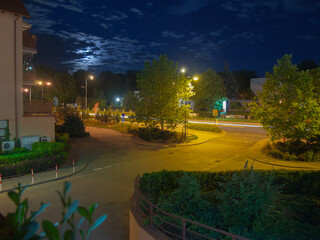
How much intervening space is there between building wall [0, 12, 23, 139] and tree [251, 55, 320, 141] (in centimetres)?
1778

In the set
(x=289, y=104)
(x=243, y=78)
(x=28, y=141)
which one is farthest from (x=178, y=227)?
(x=243, y=78)

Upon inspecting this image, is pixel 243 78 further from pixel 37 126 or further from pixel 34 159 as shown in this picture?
pixel 34 159

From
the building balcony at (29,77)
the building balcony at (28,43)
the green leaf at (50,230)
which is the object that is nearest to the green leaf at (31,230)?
the green leaf at (50,230)

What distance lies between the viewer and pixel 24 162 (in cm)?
1477

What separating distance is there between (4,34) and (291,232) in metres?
19.1

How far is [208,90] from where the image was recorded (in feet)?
200

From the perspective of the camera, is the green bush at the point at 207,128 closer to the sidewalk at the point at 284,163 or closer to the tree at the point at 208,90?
the sidewalk at the point at 284,163

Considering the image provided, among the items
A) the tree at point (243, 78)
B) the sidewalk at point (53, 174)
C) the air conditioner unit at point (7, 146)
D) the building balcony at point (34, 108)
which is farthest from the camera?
the tree at point (243, 78)

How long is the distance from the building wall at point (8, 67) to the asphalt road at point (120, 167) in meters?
6.46

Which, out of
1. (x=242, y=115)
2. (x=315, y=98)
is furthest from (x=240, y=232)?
(x=242, y=115)

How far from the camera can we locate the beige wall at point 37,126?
61.3 feet

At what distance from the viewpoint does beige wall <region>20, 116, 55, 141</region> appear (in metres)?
18.7

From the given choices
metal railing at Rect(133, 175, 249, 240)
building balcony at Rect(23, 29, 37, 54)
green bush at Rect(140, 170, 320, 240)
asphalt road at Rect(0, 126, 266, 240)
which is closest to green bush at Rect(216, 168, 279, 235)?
green bush at Rect(140, 170, 320, 240)

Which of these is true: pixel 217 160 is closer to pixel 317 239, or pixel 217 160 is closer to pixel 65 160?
pixel 65 160
